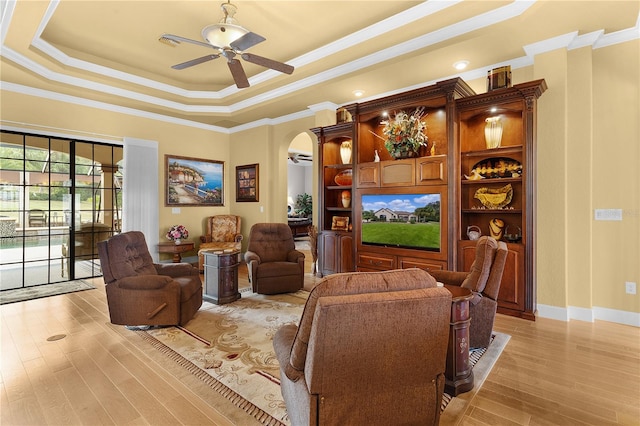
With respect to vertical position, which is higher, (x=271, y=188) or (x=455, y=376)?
(x=271, y=188)

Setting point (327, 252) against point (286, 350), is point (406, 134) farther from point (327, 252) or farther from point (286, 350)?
point (286, 350)

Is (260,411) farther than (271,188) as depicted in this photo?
No

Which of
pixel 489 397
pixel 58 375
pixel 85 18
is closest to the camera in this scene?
pixel 489 397

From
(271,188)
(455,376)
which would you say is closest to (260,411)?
(455,376)

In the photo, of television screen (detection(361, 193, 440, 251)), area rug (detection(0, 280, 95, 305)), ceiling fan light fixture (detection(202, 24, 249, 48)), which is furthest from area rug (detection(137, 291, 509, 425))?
ceiling fan light fixture (detection(202, 24, 249, 48))

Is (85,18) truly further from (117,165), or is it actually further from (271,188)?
(271,188)

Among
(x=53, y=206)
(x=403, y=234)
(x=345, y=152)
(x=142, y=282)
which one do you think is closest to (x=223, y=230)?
(x=53, y=206)

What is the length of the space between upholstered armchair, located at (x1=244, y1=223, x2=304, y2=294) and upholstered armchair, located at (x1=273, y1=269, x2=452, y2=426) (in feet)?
9.69

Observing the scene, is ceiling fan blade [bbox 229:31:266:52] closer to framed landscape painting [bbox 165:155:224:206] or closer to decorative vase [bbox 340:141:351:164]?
decorative vase [bbox 340:141:351:164]

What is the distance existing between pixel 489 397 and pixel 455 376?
0.85ft

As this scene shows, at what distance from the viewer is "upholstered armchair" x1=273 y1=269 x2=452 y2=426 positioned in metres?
1.41

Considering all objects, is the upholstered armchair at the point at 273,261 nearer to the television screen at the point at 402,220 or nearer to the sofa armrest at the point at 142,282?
the television screen at the point at 402,220

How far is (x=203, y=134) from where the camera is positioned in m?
7.22

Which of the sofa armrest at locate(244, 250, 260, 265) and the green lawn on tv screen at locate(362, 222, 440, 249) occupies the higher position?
the green lawn on tv screen at locate(362, 222, 440, 249)
